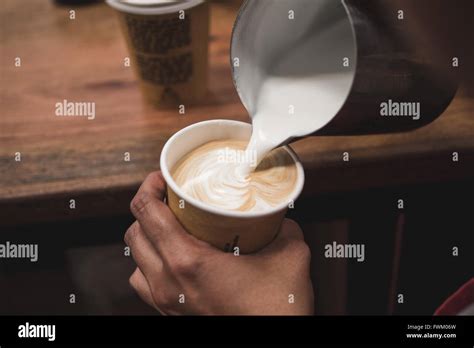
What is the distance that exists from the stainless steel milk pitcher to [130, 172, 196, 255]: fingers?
18 cm

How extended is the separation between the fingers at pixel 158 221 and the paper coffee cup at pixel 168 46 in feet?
0.95

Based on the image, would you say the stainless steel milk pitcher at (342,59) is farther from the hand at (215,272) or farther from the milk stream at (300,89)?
the hand at (215,272)

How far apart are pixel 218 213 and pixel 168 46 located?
43 cm

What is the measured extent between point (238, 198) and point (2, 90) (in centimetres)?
64

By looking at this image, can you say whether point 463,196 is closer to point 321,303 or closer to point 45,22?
point 321,303

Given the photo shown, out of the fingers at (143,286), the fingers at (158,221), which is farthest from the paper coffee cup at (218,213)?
the fingers at (143,286)

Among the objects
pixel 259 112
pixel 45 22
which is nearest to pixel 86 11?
pixel 45 22

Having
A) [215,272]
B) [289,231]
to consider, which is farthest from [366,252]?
[215,272]

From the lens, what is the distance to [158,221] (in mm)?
665

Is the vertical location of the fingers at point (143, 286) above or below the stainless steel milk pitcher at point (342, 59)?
below

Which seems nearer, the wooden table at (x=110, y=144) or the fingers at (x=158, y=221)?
the fingers at (x=158, y=221)

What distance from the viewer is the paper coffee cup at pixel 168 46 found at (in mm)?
842

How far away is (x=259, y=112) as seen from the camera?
70cm
